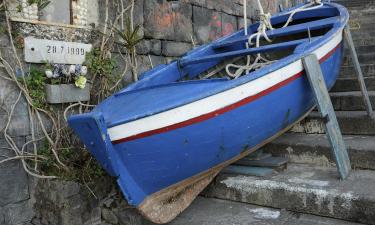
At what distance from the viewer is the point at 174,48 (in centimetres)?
430

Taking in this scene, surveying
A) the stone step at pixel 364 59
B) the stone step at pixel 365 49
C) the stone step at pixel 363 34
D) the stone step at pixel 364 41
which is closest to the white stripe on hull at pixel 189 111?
the stone step at pixel 364 59

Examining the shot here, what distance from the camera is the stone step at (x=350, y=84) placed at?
4098 mm

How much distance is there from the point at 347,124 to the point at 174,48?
2046 mm

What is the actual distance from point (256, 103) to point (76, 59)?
5.33ft

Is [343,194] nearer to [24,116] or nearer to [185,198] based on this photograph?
[185,198]

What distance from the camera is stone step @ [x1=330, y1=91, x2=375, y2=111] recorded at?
376 centimetres

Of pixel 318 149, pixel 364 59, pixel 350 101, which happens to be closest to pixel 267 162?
pixel 318 149

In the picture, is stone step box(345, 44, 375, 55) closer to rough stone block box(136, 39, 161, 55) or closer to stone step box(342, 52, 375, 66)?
stone step box(342, 52, 375, 66)

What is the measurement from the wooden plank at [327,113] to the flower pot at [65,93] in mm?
1783

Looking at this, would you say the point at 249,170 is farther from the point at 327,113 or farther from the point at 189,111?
the point at 189,111

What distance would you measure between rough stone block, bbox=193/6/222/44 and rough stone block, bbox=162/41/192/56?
28 centimetres

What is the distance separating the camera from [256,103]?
95.3 inches

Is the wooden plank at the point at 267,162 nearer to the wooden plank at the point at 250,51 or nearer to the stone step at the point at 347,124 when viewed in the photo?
the stone step at the point at 347,124

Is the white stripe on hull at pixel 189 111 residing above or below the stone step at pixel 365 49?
below
